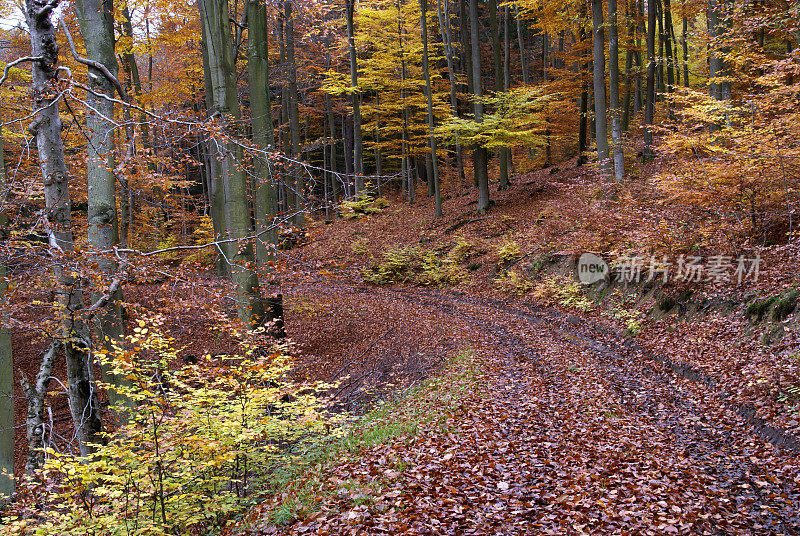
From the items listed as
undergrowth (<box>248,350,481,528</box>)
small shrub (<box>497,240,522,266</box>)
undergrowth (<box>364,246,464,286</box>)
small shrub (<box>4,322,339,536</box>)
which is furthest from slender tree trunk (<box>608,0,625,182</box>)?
small shrub (<box>4,322,339,536</box>)

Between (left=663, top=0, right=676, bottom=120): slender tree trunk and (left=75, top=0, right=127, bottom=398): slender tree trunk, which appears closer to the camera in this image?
(left=75, top=0, right=127, bottom=398): slender tree trunk

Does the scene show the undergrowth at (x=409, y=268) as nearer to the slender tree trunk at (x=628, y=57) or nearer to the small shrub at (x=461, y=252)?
the small shrub at (x=461, y=252)

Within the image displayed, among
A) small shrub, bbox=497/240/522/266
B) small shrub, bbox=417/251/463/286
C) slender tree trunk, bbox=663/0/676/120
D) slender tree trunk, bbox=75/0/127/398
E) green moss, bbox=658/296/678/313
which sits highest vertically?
slender tree trunk, bbox=663/0/676/120

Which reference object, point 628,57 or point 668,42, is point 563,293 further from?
point 668,42

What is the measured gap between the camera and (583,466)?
5.43 meters

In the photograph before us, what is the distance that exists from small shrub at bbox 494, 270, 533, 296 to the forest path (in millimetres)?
6989

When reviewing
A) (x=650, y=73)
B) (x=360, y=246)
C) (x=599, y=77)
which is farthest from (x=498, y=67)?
(x=360, y=246)

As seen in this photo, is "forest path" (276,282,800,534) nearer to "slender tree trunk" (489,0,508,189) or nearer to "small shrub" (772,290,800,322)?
"small shrub" (772,290,800,322)

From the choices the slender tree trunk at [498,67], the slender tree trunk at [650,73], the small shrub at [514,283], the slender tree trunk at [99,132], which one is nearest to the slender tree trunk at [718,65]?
the slender tree trunk at [650,73]

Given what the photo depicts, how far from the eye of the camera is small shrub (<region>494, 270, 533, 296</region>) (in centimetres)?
1630

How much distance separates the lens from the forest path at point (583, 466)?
14.3 feet

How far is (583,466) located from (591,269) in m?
9.75

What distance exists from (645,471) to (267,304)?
7033mm

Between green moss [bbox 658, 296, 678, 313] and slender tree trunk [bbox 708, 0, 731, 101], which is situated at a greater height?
slender tree trunk [bbox 708, 0, 731, 101]
